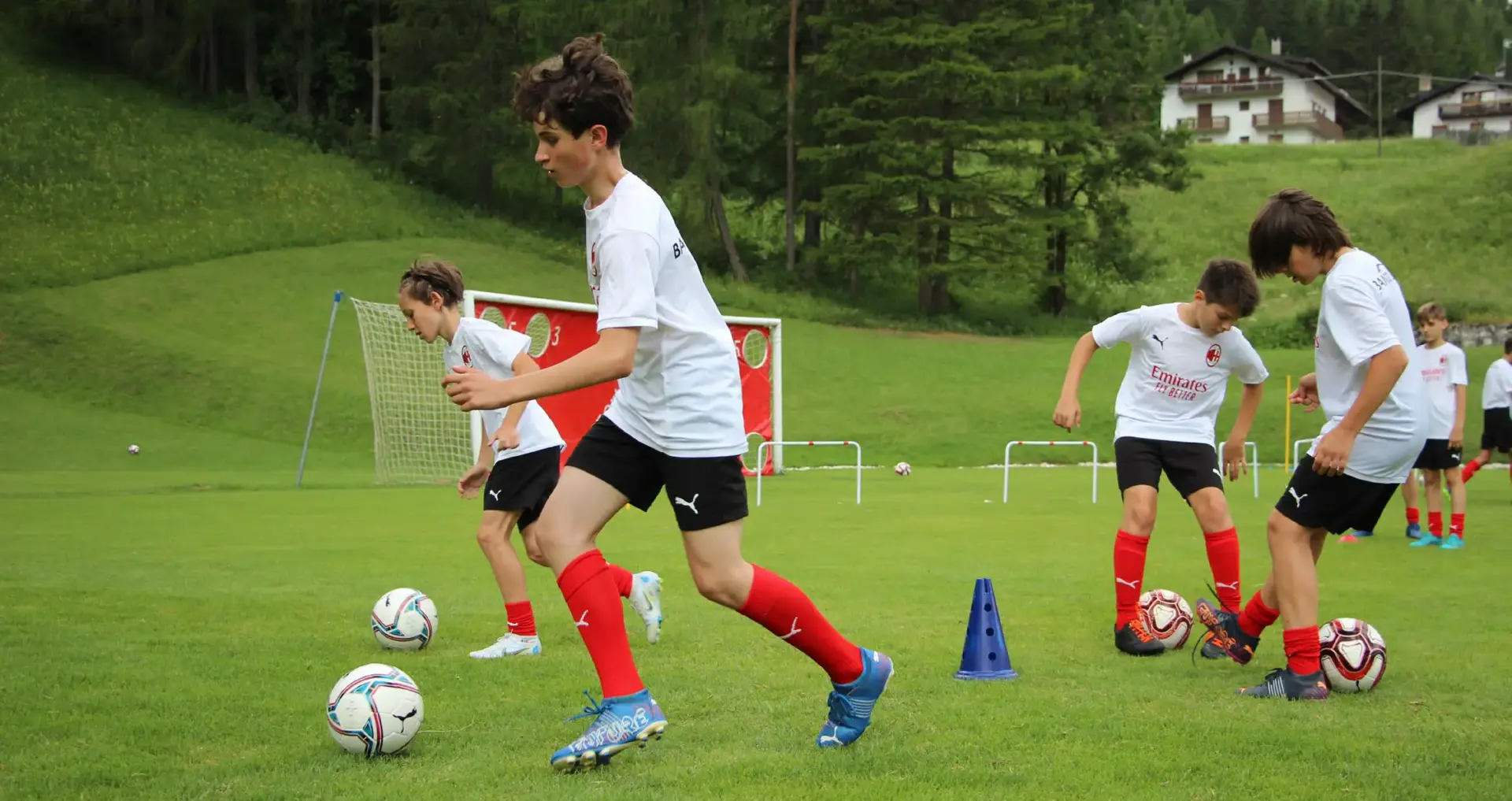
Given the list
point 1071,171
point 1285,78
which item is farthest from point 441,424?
point 1285,78

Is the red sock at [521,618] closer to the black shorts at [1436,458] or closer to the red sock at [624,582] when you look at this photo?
the red sock at [624,582]

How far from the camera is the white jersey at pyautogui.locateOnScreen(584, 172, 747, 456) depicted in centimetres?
418

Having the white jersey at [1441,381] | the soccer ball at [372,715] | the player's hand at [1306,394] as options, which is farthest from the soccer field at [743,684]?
the white jersey at [1441,381]

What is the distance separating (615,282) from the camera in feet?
13.4

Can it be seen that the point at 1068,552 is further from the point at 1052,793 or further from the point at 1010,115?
the point at 1010,115

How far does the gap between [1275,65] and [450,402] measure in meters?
87.1

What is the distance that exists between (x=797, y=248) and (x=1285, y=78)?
62.9 metres

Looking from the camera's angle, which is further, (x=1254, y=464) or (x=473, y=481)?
(x=1254, y=464)

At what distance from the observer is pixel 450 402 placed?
17.9 metres

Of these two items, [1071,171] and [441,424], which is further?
[1071,171]

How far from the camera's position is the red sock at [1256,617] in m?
5.89

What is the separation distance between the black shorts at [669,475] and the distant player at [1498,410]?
12062mm

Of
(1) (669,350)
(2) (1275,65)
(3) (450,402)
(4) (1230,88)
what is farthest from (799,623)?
(4) (1230,88)

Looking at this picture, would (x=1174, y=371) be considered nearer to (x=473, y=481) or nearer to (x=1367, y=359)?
(x=1367, y=359)
